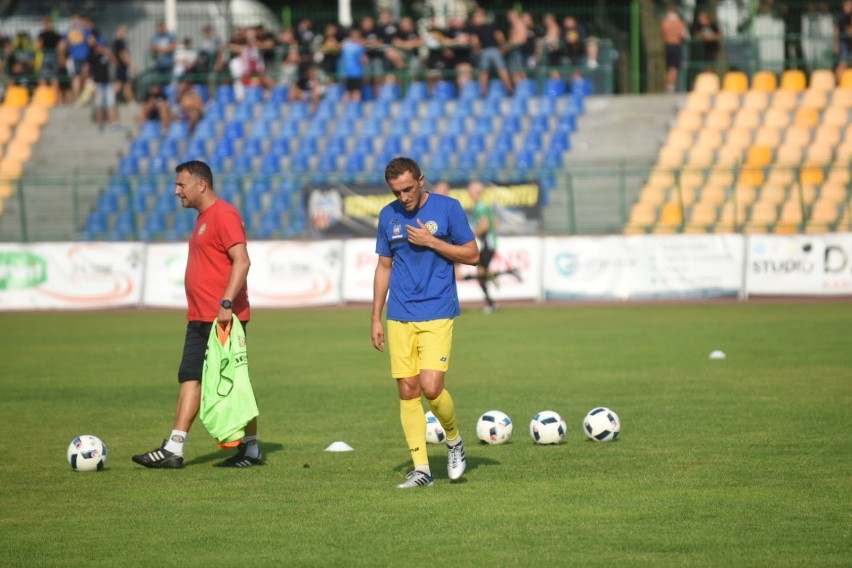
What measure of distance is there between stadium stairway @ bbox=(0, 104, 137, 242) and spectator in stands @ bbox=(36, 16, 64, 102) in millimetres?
938

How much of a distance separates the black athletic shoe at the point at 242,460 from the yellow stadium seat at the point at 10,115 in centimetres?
2856

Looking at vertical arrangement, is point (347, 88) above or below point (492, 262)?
above

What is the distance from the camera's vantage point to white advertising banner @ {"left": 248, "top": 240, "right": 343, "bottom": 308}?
84.9 feet

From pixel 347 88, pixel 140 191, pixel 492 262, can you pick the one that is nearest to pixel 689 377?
pixel 492 262

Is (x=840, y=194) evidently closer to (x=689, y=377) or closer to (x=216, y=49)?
(x=689, y=377)

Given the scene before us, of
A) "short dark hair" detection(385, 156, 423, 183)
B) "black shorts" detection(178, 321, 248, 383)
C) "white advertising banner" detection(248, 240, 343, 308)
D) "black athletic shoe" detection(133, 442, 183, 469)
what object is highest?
"short dark hair" detection(385, 156, 423, 183)

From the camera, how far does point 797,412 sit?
12125 mm

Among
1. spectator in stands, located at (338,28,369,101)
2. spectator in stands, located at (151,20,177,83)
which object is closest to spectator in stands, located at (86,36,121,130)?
spectator in stands, located at (151,20,177,83)

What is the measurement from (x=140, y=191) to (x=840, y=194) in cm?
1546

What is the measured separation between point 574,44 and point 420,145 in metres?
4.94

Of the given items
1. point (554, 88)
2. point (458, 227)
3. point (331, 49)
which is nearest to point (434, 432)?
point (458, 227)

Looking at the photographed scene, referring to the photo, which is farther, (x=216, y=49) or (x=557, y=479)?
(x=216, y=49)

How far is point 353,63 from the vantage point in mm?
34438

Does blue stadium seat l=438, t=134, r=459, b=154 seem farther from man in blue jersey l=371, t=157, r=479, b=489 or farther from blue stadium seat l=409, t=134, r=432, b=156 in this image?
man in blue jersey l=371, t=157, r=479, b=489
